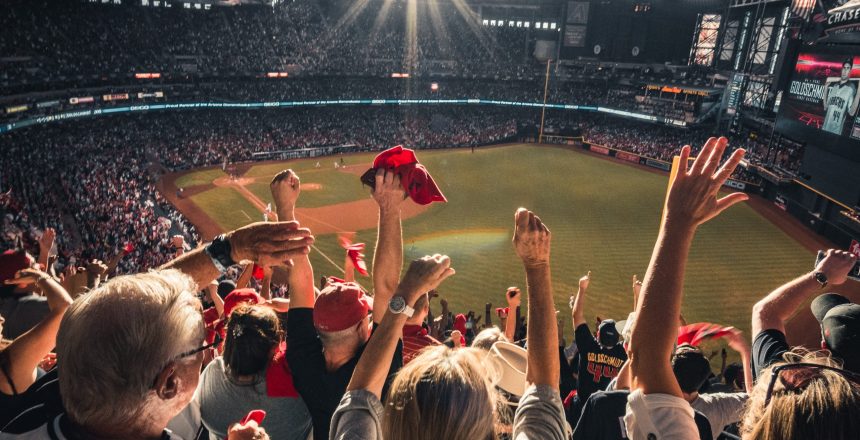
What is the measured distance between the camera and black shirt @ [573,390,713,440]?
2891 mm

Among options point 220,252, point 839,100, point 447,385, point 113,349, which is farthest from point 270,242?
point 839,100

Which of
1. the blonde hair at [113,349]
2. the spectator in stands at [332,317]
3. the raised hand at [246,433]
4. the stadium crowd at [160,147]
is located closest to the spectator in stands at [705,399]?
the spectator in stands at [332,317]

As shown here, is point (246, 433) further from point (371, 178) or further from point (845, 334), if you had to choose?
point (845, 334)

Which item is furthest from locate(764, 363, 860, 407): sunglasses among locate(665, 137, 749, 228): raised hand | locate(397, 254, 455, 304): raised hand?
locate(397, 254, 455, 304): raised hand

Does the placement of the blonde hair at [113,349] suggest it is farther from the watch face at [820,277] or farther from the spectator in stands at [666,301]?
the watch face at [820,277]

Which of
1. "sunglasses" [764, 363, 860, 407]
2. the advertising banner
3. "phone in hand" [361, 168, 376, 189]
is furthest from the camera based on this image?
the advertising banner

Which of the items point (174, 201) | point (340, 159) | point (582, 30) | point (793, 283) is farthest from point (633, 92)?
point (793, 283)

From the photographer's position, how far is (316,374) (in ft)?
10.4

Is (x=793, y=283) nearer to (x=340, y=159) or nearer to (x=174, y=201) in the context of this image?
(x=174, y=201)

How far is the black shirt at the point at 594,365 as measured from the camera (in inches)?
199

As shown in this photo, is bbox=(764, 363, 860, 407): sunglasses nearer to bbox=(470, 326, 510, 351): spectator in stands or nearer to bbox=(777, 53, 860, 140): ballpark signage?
bbox=(470, 326, 510, 351): spectator in stands

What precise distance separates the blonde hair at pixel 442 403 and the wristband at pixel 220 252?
1.61 metres

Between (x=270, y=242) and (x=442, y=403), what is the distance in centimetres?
153

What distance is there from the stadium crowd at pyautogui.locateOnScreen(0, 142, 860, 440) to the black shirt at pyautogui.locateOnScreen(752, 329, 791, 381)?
0.5 inches
